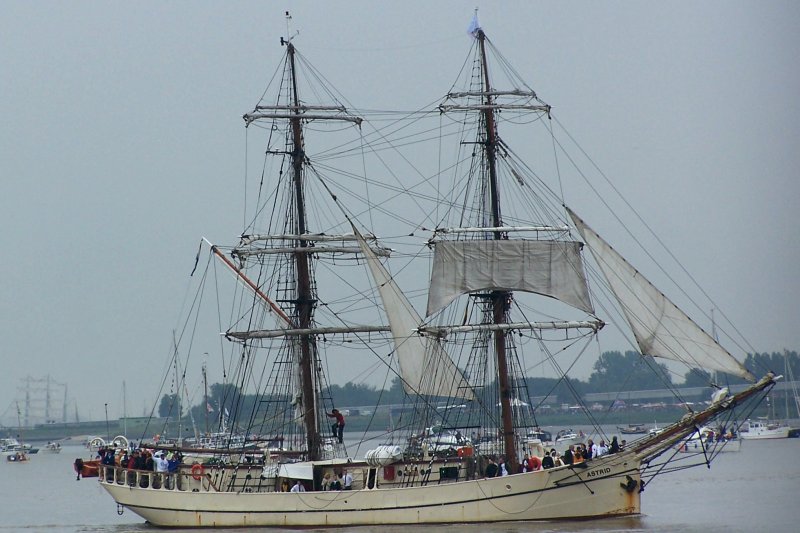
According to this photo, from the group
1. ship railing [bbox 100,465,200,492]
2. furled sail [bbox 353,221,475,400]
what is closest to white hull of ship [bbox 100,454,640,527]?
ship railing [bbox 100,465,200,492]

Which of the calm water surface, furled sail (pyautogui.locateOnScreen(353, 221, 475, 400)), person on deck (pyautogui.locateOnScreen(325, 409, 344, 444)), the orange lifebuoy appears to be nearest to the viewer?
the calm water surface

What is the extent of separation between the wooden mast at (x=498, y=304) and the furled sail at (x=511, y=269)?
0.83 m

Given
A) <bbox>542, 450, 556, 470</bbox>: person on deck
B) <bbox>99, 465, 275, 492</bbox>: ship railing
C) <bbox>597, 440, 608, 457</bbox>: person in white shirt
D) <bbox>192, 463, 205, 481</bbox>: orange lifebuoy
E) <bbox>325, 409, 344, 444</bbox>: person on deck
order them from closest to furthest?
<bbox>542, 450, 556, 470</bbox>: person on deck
<bbox>597, 440, 608, 457</bbox>: person in white shirt
<bbox>99, 465, 275, 492</bbox>: ship railing
<bbox>192, 463, 205, 481</bbox>: orange lifebuoy
<bbox>325, 409, 344, 444</bbox>: person on deck

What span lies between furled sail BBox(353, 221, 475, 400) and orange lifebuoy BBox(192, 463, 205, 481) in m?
9.53

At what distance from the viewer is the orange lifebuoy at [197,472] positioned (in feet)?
204

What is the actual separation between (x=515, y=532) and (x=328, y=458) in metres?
13.5

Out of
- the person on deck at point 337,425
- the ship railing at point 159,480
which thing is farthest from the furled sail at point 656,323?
the ship railing at point 159,480

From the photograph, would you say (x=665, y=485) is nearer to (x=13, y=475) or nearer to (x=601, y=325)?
(x=601, y=325)

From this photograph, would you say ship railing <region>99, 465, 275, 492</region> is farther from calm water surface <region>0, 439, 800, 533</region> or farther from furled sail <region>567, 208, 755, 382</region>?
furled sail <region>567, 208, 755, 382</region>

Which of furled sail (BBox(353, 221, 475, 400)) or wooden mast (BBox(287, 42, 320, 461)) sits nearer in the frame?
furled sail (BBox(353, 221, 475, 400))

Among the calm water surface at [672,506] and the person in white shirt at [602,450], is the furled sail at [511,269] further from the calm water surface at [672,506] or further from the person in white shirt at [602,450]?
the calm water surface at [672,506]

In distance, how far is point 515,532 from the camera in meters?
53.2

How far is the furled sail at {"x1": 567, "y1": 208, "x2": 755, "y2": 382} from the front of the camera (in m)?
56.0

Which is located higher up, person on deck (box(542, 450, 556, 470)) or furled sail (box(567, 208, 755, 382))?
furled sail (box(567, 208, 755, 382))
